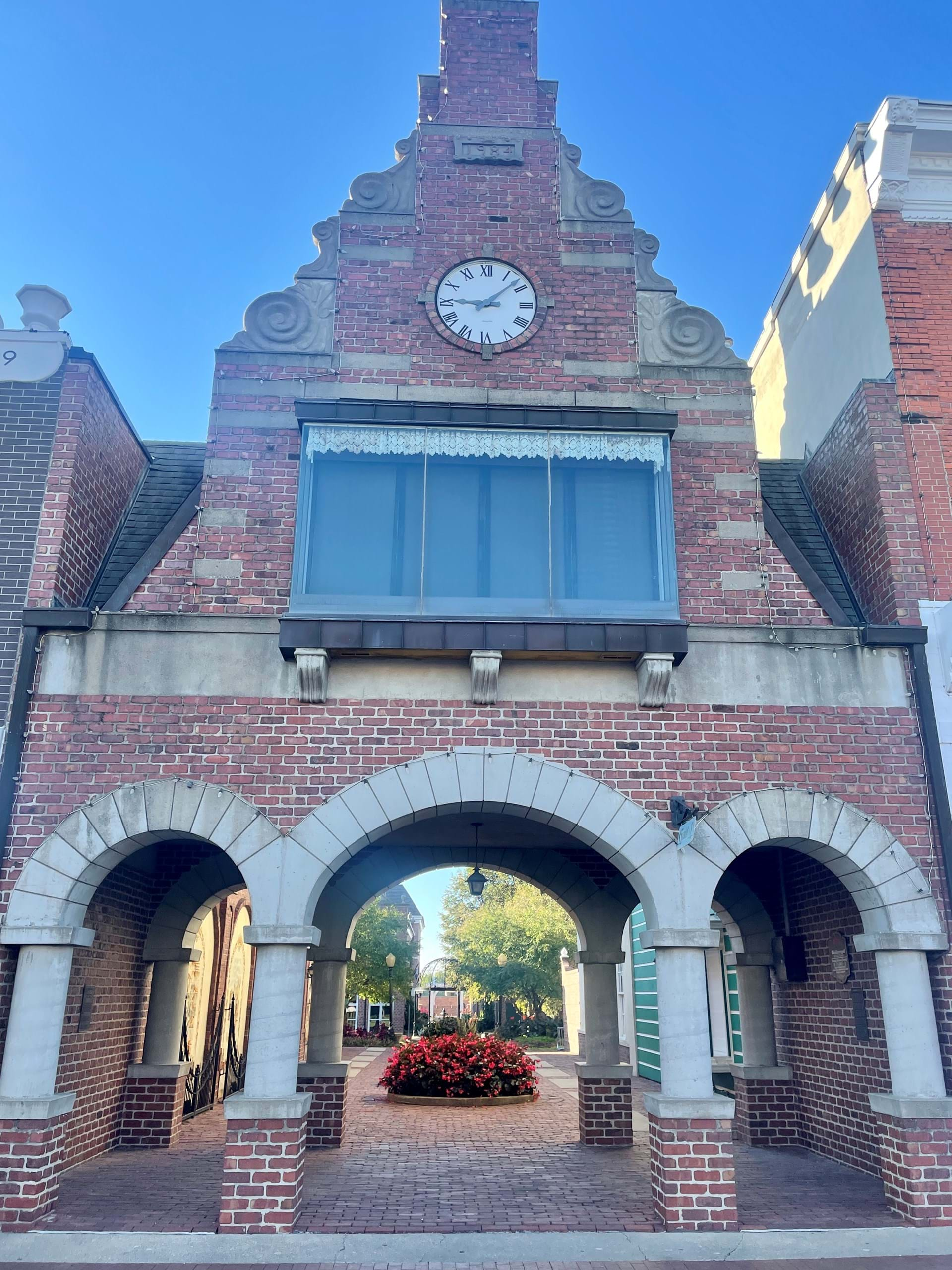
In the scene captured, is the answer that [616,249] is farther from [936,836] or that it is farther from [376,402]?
[936,836]

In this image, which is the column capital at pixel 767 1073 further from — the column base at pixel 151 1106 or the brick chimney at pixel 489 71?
the brick chimney at pixel 489 71

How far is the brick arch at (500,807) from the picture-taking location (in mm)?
7922

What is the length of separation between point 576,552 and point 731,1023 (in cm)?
933

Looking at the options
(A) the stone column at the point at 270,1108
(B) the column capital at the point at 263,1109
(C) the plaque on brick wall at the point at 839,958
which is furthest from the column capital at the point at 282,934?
(C) the plaque on brick wall at the point at 839,958

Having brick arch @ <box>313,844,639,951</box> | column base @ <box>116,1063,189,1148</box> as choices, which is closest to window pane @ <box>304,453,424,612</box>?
brick arch @ <box>313,844,639,951</box>

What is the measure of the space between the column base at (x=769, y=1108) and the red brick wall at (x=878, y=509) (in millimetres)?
Answer: 5612

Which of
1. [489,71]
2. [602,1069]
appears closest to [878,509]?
[489,71]

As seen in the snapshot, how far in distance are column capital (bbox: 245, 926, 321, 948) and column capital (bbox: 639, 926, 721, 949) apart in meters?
2.76

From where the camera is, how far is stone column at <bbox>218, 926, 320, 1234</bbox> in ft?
22.8

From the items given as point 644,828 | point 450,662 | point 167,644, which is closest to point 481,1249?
point 644,828

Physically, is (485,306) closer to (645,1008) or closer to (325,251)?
(325,251)

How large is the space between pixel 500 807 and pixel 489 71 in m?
8.33

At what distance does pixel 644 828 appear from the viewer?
8055 millimetres

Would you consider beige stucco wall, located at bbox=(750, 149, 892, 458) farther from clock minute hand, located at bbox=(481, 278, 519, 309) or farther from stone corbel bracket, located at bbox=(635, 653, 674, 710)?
stone corbel bracket, located at bbox=(635, 653, 674, 710)
